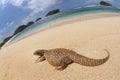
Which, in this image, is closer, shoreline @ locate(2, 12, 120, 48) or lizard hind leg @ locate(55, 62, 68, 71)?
lizard hind leg @ locate(55, 62, 68, 71)

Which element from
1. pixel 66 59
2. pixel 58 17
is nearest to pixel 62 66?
pixel 66 59

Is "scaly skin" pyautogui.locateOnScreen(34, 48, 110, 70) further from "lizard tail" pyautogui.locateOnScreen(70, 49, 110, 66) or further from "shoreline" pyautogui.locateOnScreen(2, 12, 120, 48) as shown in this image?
"shoreline" pyautogui.locateOnScreen(2, 12, 120, 48)

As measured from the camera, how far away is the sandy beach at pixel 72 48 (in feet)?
20.3

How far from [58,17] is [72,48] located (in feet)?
9.02

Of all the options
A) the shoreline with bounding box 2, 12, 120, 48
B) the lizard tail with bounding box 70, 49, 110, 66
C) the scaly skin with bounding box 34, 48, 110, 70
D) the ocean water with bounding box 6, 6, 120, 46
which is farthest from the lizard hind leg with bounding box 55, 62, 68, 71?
Result: the shoreline with bounding box 2, 12, 120, 48

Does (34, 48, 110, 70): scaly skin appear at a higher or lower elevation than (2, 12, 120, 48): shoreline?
higher

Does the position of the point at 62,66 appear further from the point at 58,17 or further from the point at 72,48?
the point at 58,17

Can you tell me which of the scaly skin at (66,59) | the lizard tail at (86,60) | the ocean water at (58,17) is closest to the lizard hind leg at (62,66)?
the scaly skin at (66,59)

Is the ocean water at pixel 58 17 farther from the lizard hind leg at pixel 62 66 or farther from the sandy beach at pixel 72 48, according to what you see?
the lizard hind leg at pixel 62 66

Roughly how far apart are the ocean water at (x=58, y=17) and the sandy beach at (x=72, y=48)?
180mm

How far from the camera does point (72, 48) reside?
742 cm

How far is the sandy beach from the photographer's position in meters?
6.18

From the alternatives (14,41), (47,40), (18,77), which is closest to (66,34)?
(47,40)

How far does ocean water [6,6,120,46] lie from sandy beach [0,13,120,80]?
0.18 m
